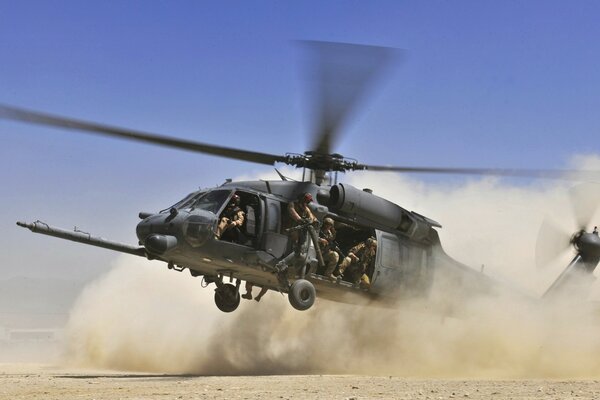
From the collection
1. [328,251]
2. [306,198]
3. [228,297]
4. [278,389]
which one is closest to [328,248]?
[328,251]

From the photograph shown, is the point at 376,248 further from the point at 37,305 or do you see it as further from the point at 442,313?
the point at 37,305

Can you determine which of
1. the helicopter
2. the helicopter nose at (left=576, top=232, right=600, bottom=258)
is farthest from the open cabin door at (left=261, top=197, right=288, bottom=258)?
the helicopter nose at (left=576, top=232, right=600, bottom=258)

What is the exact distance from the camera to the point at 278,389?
10.5m

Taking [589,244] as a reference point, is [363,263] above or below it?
below

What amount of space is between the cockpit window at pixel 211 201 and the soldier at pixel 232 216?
0.15m

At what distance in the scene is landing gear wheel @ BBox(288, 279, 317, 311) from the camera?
13297 mm

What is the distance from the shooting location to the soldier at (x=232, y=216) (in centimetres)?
1315

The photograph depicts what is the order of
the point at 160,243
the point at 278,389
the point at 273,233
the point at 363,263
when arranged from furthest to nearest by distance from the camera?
the point at 363,263
the point at 273,233
the point at 160,243
the point at 278,389

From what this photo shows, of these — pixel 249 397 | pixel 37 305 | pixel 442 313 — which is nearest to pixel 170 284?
pixel 442 313

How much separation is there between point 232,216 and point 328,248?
1.94 meters

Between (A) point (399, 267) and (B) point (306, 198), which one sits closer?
(B) point (306, 198)

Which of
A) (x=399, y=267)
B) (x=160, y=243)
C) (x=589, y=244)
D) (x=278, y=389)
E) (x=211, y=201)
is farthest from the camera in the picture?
(x=589, y=244)

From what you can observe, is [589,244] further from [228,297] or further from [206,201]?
[206,201]

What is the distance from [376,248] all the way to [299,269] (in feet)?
5.44
